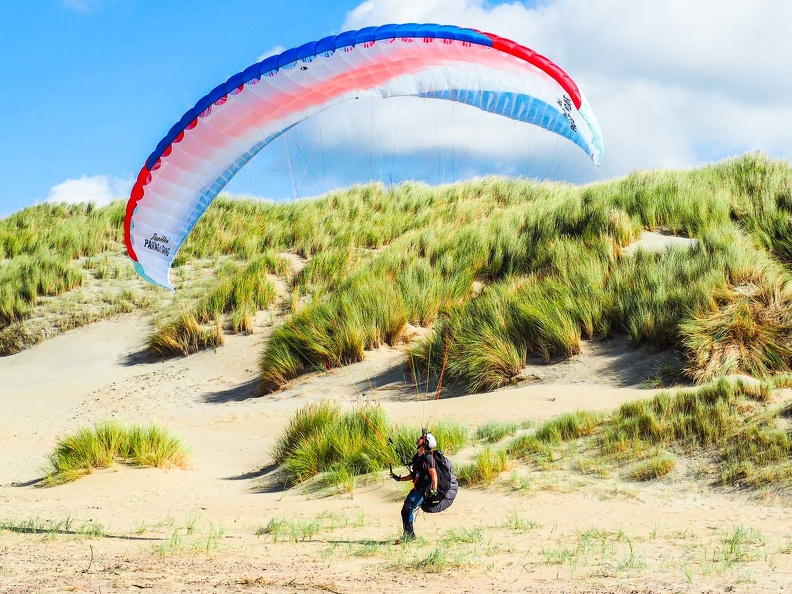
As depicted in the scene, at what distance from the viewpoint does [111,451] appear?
32.4 ft

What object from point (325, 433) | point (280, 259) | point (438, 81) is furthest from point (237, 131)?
point (280, 259)

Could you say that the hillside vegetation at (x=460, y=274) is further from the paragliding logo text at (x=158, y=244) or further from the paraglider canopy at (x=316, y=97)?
the paragliding logo text at (x=158, y=244)

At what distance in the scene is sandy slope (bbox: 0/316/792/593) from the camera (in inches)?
204

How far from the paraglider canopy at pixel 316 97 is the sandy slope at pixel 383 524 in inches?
101

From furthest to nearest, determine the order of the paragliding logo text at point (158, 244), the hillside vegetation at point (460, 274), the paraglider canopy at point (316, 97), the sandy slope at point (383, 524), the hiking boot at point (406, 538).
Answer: the hillside vegetation at point (460, 274) < the paragliding logo text at point (158, 244) < the paraglider canopy at point (316, 97) < the hiking boot at point (406, 538) < the sandy slope at point (383, 524)

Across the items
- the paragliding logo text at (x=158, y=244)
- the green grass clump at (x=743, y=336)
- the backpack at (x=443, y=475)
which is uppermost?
the paragliding logo text at (x=158, y=244)

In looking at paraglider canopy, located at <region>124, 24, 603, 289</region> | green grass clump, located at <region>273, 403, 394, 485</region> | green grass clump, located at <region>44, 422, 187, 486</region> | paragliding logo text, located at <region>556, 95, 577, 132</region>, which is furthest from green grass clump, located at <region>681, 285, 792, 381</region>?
green grass clump, located at <region>44, 422, 187, 486</region>

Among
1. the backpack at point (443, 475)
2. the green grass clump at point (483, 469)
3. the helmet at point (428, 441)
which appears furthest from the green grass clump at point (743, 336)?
the helmet at point (428, 441)

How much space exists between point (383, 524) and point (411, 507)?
3.08 ft

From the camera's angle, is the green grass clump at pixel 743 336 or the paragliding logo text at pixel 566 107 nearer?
the paragliding logo text at pixel 566 107

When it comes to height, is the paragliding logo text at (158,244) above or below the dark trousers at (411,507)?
above

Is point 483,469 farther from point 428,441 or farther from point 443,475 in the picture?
point 428,441

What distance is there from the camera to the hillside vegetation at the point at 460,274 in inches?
485

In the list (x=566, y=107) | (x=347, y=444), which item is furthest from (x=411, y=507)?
(x=566, y=107)
